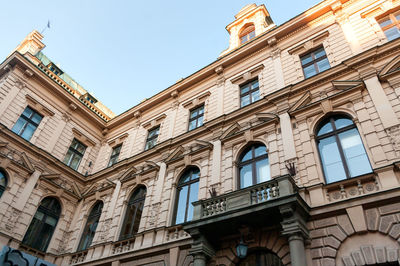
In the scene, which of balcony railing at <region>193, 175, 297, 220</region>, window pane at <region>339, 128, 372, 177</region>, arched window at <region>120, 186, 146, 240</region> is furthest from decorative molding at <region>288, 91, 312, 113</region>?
arched window at <region>120, 186, 146, 240</region>

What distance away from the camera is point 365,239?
8508 millimetres

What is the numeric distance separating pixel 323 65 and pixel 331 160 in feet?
17.8

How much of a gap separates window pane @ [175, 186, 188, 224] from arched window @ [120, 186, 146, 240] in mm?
2379

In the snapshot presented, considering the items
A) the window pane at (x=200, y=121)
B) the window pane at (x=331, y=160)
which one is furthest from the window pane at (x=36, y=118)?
the window pane at (x=331, y=160)

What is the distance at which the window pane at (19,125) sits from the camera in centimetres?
1742

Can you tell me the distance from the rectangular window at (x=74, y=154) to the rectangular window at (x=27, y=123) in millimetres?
2680

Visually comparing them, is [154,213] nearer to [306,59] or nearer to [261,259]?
[261,259]

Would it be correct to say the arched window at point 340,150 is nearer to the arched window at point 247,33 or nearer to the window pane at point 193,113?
the window pane at point 193,113

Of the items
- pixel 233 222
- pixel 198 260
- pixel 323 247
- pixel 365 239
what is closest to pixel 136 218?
pixel 198 260

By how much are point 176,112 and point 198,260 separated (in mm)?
10497

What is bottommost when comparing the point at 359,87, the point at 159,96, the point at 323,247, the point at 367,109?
the point at 323,247

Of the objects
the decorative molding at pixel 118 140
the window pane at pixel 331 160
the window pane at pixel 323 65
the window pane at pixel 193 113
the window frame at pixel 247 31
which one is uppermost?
the window frame at pixel 247 31

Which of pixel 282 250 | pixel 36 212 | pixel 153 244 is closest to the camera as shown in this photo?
pixel 282 250

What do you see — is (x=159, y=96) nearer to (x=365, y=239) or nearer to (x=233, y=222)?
(x=233, y=222)
